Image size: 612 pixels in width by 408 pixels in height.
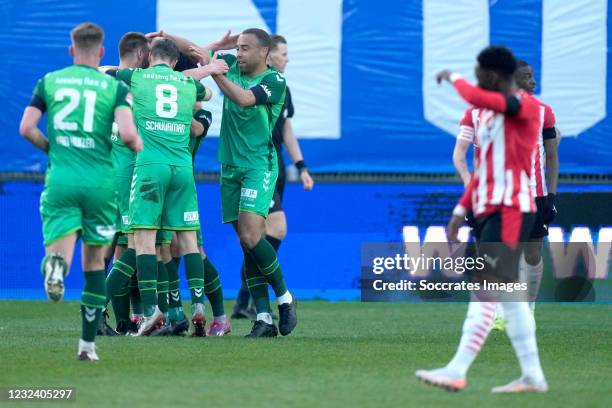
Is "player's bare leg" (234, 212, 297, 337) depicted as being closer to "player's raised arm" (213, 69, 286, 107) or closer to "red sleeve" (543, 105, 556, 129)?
"player's raised arm" (213, 69, 286, 107)

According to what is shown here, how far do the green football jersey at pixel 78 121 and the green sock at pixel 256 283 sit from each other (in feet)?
8.93

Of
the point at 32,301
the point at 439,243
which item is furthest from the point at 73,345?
the point at 439,243

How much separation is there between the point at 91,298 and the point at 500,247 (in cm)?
265

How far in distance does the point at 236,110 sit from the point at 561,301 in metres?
6.62

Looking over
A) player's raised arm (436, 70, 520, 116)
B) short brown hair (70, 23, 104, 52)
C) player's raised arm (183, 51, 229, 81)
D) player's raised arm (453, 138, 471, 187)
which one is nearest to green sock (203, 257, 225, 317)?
player's raised arm (183, 51, 229, 81)

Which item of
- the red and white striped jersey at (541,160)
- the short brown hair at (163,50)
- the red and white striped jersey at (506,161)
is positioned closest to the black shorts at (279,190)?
the short brown hair at (163,50)

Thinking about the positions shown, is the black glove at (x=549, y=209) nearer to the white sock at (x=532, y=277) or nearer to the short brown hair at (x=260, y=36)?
the white sock at (x=532, y=277)

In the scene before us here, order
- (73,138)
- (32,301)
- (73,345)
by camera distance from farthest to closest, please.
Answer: (32,301) → (73,345) → (73,138)

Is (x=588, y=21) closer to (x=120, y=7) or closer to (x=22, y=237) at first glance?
(x=120, y=7)

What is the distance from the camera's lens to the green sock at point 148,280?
32.4ft

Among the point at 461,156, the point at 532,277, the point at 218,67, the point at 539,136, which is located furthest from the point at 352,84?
the point at 218,67

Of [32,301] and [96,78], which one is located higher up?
[96,78]

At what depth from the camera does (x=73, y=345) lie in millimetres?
9305

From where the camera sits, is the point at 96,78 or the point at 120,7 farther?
the point at 120,7
